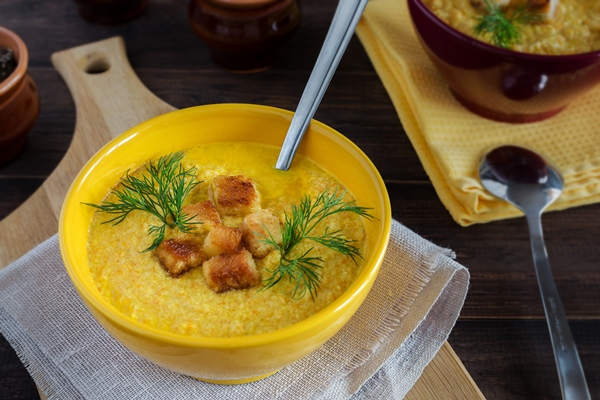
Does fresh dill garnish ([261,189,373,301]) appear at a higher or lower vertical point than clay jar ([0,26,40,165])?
higher

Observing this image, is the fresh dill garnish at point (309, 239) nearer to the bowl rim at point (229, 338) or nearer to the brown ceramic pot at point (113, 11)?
the bowl rim at point (229, 338)

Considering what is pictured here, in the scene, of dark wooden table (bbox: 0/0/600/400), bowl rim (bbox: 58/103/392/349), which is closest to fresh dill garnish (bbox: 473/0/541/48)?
dark wooden table (bbox: 0/0/600/400)

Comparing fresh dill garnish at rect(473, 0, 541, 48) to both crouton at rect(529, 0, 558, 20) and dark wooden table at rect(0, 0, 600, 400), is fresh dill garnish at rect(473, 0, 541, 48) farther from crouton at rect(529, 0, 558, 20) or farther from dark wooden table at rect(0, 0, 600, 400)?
dark wooden table at rect(0, 0, 600, 400)

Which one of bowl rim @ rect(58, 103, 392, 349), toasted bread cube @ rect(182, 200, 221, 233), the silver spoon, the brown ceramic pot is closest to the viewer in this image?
bowl rim @ rect(58, 103, 392, 349)

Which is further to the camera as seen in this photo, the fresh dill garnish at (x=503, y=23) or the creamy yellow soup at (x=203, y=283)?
the fresh dill garnish at (x=503, y=23)

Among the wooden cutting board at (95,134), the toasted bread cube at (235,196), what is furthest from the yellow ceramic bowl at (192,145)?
the wooden cutting board at (95,134)

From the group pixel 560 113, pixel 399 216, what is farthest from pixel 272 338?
pixel 560 113

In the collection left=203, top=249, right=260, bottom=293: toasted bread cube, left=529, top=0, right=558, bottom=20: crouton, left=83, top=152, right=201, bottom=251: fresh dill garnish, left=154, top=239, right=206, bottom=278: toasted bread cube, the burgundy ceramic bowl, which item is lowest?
left=83, top=152, right=201, bottom=251: fresh dill garnish
